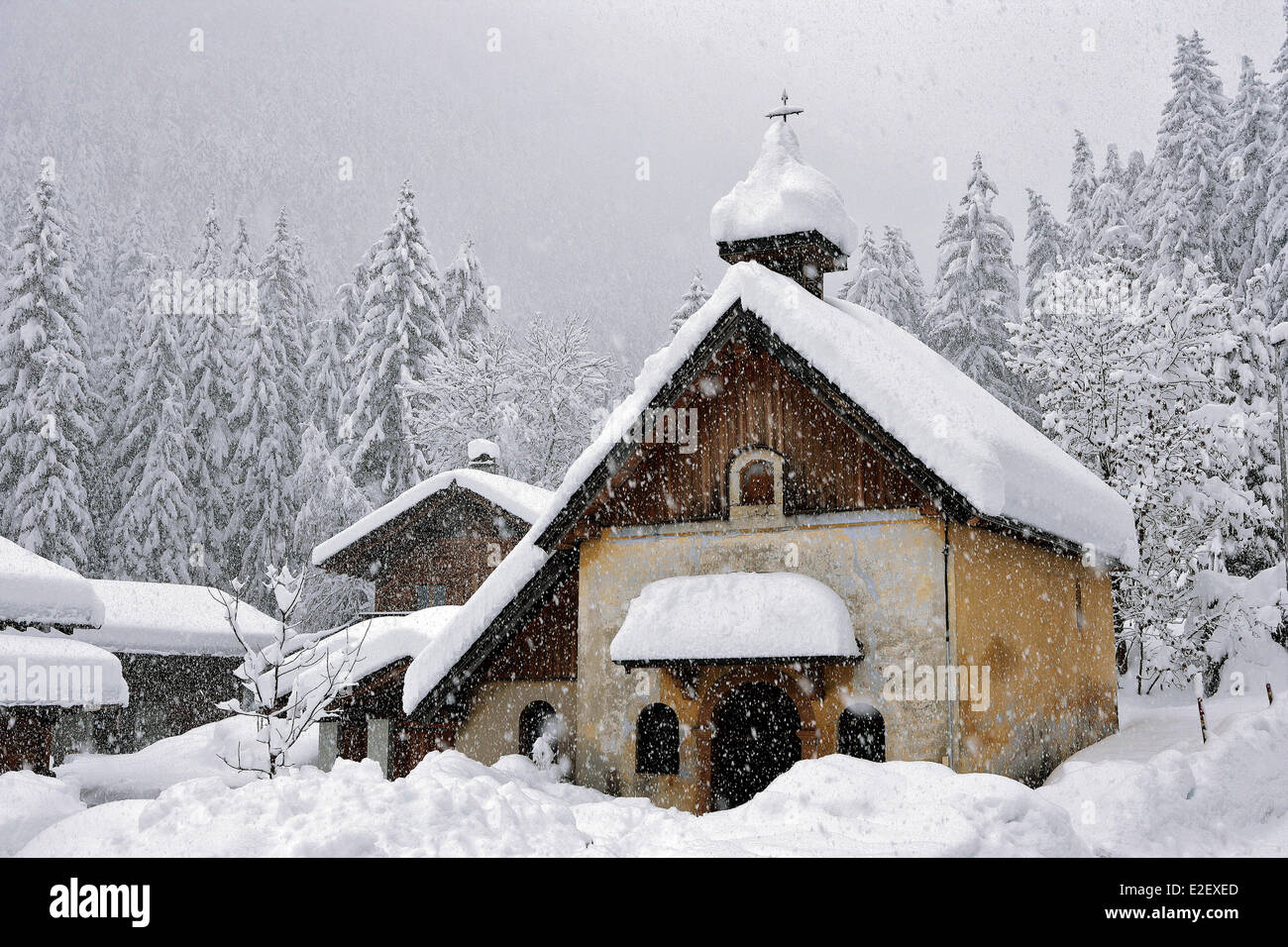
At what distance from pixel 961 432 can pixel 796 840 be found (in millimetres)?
5218

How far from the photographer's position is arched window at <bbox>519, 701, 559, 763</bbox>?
16.3 m

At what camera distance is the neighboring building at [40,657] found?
1962cm

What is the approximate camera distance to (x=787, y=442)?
13.9 metres

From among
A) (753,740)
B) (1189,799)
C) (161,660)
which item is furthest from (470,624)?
(161,660)

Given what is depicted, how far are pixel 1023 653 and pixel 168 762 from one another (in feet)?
76.5

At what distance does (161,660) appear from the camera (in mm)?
34906

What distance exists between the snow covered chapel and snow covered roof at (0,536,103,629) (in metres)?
8.07

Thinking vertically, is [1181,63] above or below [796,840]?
above

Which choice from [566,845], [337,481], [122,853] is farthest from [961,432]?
[337,481]

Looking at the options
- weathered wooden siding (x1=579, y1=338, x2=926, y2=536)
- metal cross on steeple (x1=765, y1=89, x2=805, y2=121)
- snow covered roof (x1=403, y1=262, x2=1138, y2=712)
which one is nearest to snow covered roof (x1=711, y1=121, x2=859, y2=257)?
metal cross on steeple (x1=765, y1=89, x2=805, y2=121)

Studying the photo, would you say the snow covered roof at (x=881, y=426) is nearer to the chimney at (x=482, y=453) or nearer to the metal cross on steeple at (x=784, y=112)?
the metal cross on steeple at (x=784, y=112)

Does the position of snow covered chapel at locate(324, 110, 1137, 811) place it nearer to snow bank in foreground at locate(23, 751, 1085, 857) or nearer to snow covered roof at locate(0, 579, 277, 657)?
snow bank in foreground at locate(23, 751, 1085, 857)

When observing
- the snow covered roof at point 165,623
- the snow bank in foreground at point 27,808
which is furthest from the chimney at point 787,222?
the snow covered roof at point 165,623
